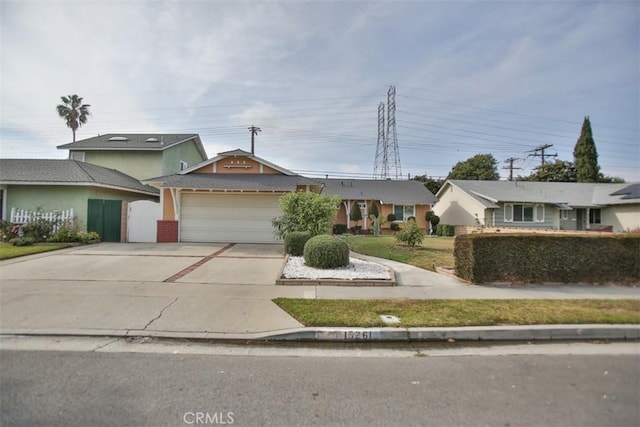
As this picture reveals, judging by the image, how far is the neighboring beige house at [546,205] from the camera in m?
24.6

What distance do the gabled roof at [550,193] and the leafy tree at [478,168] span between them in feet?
63.1

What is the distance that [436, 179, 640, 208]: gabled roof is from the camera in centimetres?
2470

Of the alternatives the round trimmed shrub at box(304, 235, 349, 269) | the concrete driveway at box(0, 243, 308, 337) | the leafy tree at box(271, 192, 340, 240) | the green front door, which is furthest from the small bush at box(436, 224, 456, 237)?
the green front door

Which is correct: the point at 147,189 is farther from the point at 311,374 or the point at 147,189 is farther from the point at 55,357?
the point at 311,374

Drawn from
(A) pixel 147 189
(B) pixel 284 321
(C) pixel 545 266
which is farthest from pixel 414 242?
(A) pixel 147 189

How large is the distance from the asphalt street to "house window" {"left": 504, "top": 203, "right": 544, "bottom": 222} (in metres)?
23.6

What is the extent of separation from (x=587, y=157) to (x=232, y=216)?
3906cm

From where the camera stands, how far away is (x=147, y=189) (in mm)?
20203

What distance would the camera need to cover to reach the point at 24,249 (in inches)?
453

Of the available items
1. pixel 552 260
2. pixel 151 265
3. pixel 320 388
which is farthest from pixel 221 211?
pixel 320 388

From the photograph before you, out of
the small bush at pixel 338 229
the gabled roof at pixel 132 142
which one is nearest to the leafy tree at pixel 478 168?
the small bush at pixel 338 229

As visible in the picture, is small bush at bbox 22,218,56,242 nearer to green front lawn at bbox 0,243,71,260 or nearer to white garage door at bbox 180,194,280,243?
green front lawn at bbox 0,243,71,260

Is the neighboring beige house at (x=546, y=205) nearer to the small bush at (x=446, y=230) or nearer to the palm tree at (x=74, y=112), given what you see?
the small bush at (x=446, y=230)

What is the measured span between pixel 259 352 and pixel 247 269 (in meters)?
5.19
